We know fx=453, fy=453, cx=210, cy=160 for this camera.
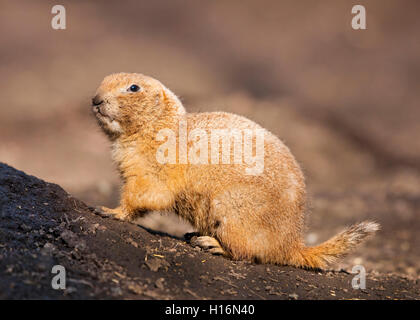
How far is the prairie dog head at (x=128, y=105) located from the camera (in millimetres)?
5734

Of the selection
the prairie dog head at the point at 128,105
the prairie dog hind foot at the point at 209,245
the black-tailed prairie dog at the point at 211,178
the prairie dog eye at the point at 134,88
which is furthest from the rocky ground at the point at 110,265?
the prairie dog eye at the point at 134,88

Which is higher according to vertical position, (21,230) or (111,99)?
(111,99)

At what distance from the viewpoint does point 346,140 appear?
18219 millimetres

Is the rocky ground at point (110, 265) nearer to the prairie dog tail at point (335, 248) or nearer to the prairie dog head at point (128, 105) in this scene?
the prairie dog tail at point (335, 248)

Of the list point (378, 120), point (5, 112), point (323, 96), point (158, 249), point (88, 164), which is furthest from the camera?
point (323, 96)

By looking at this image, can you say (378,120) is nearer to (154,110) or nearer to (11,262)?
(154,110)

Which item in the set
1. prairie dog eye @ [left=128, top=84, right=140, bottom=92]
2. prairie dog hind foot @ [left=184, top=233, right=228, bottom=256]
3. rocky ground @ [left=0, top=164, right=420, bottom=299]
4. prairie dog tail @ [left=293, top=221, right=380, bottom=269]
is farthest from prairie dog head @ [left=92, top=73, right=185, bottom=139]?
prairie dog tail @ [left=293, top=221, right=380, bottom=269]

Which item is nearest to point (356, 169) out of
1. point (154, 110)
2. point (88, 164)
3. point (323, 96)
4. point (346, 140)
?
point (346, 140)

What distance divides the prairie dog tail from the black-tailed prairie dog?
0.04ft

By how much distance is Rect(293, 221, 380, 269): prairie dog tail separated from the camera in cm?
572

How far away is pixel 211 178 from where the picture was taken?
546cm

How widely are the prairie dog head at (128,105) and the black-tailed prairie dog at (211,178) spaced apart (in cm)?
1

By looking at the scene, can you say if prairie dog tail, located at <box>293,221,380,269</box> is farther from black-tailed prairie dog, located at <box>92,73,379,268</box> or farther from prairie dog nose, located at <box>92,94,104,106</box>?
prairie dog nose, located at <box>92,94,104,106</box>

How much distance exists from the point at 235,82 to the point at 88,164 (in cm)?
771
